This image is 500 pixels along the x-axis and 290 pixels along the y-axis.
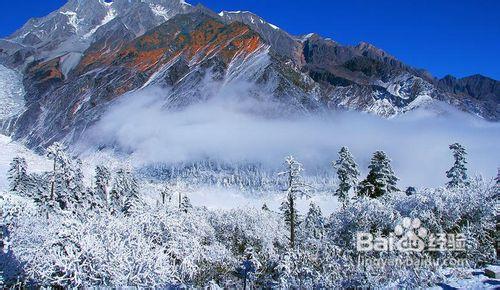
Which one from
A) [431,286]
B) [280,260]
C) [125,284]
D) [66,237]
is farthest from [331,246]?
[66,237]

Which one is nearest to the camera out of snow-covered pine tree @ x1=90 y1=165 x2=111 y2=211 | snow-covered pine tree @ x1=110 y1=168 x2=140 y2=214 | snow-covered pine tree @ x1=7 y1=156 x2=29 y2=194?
snow-covered pine tree @ x1=90 y1=165 x2=111 y2=211

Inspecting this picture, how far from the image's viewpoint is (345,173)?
187 feet

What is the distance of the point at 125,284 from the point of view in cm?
2425

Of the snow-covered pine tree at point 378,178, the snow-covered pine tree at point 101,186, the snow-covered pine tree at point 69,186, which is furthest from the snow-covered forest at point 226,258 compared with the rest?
the snow-covered pine tree at point 101,186

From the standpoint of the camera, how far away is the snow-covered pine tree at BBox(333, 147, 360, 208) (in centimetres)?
5641

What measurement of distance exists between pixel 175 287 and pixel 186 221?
31.5 feet

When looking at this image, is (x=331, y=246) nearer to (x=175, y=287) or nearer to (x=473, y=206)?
(x=473, y=206)

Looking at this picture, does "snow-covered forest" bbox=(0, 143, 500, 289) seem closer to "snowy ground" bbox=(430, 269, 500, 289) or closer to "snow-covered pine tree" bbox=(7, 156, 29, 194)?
"snowy ground" bbox=(430, 269, 500, 289)

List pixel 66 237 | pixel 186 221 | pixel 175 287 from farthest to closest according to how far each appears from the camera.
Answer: pixel 186 221
pixel 175 287
pixel 66 237

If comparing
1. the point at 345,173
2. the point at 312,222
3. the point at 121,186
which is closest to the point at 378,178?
the point at 345,173

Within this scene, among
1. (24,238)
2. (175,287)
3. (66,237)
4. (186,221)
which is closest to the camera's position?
Result: (66,237)

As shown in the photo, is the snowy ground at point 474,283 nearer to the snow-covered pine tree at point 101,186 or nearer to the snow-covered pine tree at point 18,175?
the snow-covered pine tree at point 101,186

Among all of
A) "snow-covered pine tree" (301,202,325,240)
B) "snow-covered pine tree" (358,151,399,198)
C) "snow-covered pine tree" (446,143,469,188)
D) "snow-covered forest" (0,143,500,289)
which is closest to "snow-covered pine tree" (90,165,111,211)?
"snow-covered forest" (0,143,500,289)
